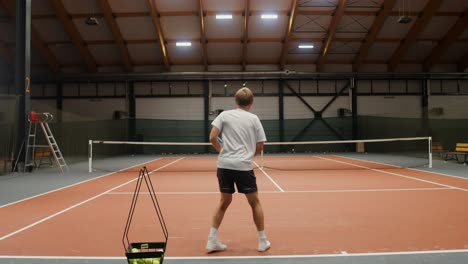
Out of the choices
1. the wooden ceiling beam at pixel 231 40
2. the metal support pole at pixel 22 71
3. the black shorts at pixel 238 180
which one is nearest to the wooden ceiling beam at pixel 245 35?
the wooden ceiling beam at pixel 231 40

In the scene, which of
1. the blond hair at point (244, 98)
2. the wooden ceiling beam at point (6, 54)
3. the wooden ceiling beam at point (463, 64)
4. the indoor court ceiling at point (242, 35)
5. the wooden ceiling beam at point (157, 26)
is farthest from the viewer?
the wooden ceiling beam at point (463, 64)

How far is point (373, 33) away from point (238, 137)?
71.5 ft

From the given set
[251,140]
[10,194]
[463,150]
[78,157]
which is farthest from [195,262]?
[78,157]

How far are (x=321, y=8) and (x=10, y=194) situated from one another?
1896 cm

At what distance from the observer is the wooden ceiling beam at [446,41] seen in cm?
2294

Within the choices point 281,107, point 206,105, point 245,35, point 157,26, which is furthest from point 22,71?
point 281,107

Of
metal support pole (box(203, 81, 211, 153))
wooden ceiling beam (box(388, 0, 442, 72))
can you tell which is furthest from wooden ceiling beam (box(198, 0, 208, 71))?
wooden ceiling beam (box(388, 0, 442, 72))

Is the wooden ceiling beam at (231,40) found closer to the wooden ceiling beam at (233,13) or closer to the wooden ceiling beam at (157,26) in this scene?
the wooden ceiling beam at (157,26)

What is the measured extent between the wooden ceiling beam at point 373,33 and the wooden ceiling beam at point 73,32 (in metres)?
17.9

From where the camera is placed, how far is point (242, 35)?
2441 centimetres

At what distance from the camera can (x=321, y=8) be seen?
22156mm

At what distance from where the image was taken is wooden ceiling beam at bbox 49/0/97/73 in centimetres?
2147

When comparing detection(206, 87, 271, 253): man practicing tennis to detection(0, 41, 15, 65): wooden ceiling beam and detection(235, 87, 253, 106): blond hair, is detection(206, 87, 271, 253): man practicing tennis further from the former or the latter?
detection(0, 41, 15, 65): wooden ceiling beam

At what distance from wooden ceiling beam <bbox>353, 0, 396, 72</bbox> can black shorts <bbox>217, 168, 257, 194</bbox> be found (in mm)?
20461
